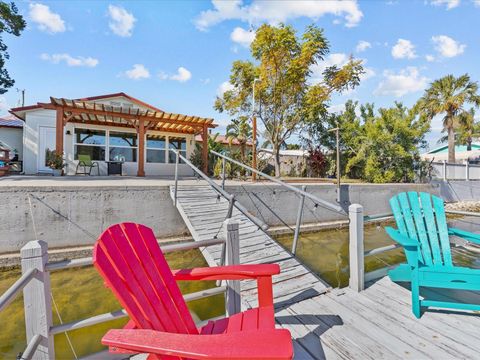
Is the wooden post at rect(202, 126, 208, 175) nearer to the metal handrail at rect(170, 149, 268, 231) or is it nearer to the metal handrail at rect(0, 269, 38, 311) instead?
the metal handrail at rect(170, 149, 268, 231)

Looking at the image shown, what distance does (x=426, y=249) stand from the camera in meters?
2.54

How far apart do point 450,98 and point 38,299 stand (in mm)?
20799

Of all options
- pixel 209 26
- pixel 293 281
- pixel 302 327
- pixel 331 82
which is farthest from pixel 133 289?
pixel 331 82

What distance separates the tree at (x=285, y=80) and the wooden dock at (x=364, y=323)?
10.8 metres

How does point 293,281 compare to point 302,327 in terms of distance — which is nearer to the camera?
point 302,327

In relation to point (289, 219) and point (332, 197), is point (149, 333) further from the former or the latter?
point (332, 197)

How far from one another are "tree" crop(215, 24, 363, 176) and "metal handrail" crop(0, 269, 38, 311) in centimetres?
1232

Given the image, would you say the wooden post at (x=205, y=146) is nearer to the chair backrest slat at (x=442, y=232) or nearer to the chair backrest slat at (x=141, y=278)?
the chair backrest slat at (x=442, y=232)

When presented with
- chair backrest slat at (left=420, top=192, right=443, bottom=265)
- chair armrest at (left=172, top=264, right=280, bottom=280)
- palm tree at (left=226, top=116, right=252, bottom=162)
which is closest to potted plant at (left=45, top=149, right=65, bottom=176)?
chair armrest at (left=172, top=264, right=280, bottom=280)

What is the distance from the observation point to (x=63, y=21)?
28.0 ft

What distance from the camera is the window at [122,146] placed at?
35.9 feet

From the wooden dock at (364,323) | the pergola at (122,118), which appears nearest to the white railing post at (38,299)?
the wooden dock at (364,323)

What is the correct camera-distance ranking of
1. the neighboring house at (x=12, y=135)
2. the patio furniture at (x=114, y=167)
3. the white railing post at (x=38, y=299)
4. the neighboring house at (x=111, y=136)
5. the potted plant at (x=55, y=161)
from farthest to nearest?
the neighboring house at (x=12, y=135)
the patio furniture at (x=114, y=167)
the neighboring house at (x=111, y=136)
the potted plant at (x=55, y=161)
the white railing post at (x=38, y=299)

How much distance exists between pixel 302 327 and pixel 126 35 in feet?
38.2
